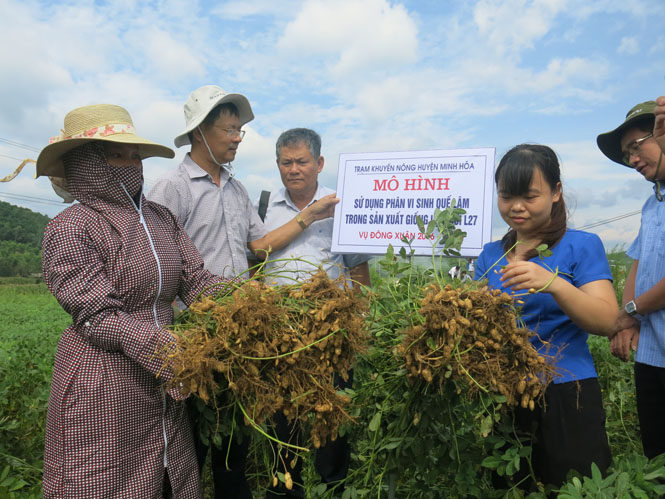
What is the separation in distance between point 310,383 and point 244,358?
0.22 m

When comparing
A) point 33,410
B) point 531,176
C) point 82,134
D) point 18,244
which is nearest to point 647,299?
point 531,176

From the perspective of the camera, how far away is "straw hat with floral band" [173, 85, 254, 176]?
2.71m

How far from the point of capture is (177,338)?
1721 mm

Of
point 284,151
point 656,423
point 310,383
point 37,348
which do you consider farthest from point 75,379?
point 37,348

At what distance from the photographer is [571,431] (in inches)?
71.6

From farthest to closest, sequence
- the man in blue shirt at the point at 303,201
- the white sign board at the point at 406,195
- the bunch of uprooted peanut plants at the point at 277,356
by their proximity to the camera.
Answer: the man in blue shirt at the point at 303,201, the white sign board at the point at 406,195, the bunch of uprooted peanut plants at the point at 277,356

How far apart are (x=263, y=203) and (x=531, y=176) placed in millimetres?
1855

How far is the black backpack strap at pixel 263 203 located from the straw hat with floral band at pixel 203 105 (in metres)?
0.48

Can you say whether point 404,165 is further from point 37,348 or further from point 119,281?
point 37,348

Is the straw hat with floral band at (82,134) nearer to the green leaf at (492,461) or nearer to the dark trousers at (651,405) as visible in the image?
the green leaf at (492,461)

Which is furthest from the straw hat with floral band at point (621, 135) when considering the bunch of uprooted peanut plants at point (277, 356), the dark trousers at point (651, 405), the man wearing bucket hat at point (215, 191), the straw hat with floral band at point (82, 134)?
the straw hat with floral band at point (82, 134)

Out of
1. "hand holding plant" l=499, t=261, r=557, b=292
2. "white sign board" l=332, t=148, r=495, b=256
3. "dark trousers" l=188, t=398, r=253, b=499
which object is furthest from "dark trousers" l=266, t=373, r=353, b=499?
"hand holding plant" l=499, t=261, r=557, b=292

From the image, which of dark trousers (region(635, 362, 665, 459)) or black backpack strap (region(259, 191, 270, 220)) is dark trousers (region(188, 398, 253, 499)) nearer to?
black backpack strap (region(259, 191, 270, 220))

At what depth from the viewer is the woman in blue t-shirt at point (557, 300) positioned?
5.76 feet
